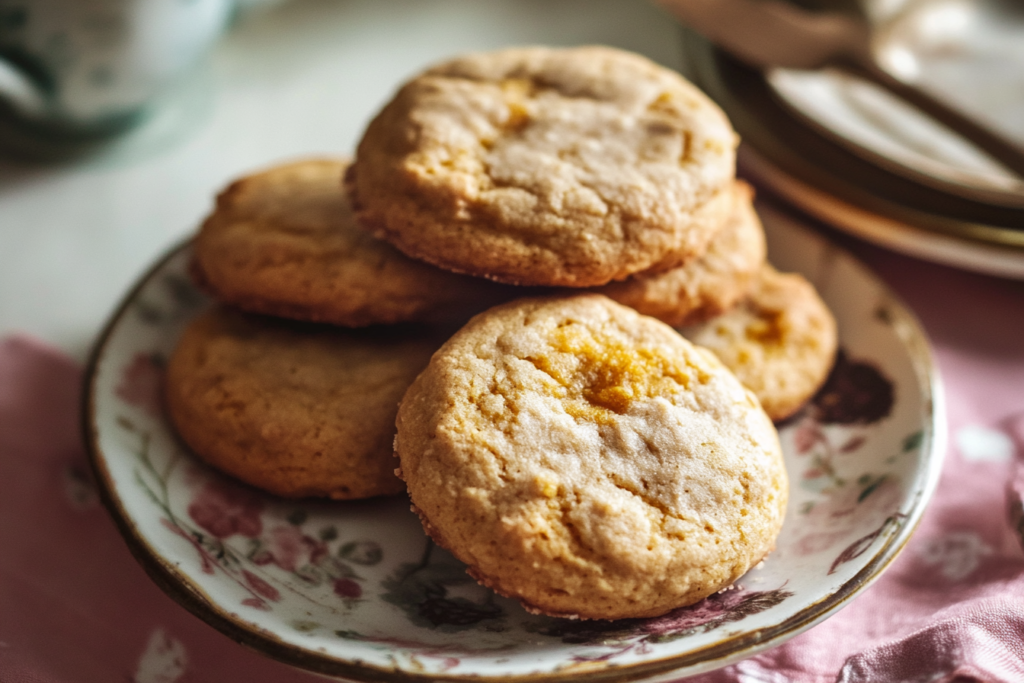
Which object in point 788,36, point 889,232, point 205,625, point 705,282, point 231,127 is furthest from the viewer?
point 231,127

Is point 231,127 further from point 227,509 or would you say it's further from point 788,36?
point 788,36

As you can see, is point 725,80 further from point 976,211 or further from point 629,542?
point 629,542

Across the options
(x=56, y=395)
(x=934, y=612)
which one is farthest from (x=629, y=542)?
(x=56, y=395)

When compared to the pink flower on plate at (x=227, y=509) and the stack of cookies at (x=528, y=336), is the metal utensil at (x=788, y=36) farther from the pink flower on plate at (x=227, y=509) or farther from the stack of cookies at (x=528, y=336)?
the pink flower on plate at (x=227, y=509)

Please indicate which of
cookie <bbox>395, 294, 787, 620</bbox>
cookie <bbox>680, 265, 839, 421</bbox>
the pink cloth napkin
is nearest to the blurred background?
the pink cloth napkin

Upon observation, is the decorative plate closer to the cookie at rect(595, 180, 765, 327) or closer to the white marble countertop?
the cookie at rect(595, 180, 765, 327)

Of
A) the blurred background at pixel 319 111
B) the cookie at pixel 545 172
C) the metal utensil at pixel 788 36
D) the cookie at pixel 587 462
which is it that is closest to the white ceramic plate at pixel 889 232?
the blurred background at pixel 319 111

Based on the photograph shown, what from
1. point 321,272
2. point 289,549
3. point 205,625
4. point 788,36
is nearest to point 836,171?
point 788,36
